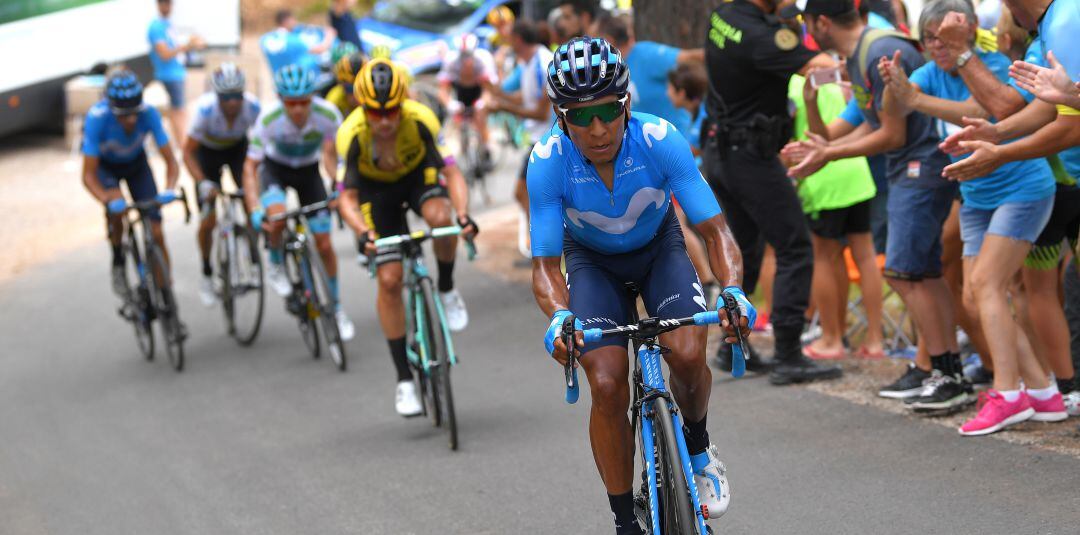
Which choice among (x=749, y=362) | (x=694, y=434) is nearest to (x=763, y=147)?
(x=749, y=362)

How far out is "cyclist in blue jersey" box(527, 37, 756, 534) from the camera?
4816 mm

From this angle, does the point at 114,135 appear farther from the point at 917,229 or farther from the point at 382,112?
the point at 917,229

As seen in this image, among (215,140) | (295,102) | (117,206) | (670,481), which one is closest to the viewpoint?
(670,481)

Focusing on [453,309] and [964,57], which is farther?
[453,309]

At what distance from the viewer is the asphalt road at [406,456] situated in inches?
233

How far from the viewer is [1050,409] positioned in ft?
21.6

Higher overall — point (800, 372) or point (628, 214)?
point (628, 214)

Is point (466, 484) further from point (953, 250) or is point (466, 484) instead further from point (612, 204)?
point (953, 250)

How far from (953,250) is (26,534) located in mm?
5416

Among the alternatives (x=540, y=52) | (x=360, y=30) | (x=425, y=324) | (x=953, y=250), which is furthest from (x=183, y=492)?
(x=360, y=30)

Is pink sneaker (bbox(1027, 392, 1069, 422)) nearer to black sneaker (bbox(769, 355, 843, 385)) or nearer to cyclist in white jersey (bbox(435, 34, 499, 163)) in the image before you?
black sneaker (bbox(769, 355, 843, 385))

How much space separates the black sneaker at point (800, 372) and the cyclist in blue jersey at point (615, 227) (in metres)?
3.03

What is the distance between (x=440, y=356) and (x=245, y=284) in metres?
3.97

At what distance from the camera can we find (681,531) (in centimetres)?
447
